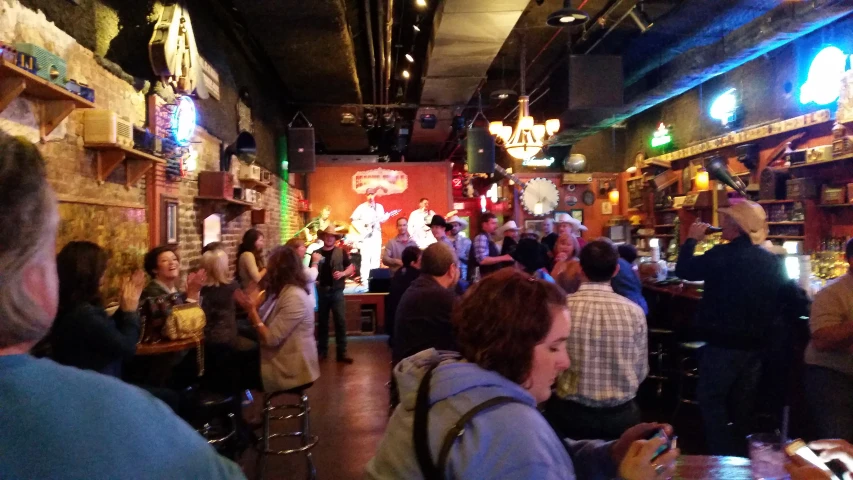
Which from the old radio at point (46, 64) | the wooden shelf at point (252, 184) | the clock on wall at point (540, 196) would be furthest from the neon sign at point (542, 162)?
the old radio at point (46, 64)

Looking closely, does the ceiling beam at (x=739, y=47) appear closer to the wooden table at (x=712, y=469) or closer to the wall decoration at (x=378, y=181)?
the wall decoration at (x=378, y=181)

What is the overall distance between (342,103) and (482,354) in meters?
9.13

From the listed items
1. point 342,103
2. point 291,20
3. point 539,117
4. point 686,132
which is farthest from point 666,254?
point 291,20

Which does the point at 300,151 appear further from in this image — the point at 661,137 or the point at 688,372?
the point at 661,137

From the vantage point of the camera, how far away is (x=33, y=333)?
25.0 inches

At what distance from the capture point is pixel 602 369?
248cm

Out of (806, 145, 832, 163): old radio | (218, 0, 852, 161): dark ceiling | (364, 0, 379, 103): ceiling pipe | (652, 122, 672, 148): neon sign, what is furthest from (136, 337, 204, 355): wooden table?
(652, 122, 672, 148): neon sign

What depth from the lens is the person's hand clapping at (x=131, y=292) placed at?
271 cm

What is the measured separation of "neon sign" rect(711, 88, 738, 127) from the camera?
971 centimetres

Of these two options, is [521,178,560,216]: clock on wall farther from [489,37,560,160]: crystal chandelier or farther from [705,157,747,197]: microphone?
[489,37,560,160]: crystal chandelier

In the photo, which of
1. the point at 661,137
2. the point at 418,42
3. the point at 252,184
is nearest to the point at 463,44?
the point at 252,184

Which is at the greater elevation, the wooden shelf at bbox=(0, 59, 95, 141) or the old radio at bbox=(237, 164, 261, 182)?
the old radio at bbox=(237, 164, 261, 182)

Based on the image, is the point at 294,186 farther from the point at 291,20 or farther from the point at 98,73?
the point at 98,73

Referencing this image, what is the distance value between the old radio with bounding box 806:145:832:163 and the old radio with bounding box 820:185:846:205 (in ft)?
1.41
